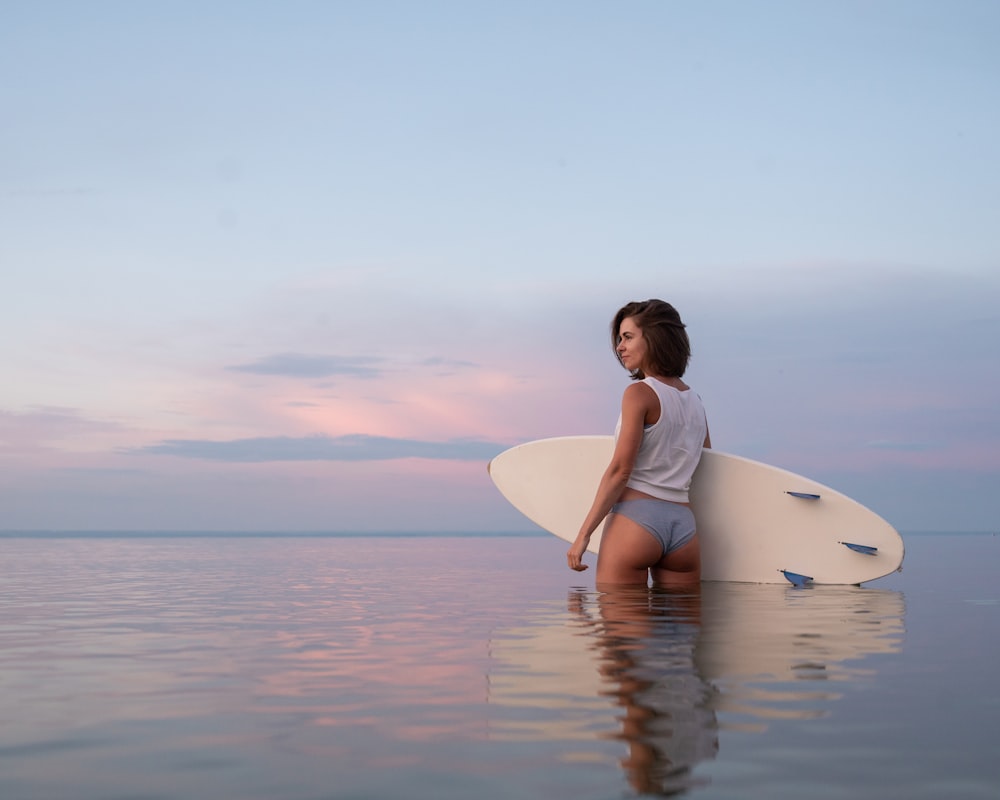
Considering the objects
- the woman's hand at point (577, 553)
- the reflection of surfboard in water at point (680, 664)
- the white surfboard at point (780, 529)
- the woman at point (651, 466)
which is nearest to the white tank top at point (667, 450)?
the woman at point (651, 466)

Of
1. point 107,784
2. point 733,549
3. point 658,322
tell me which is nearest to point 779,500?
point 733,549

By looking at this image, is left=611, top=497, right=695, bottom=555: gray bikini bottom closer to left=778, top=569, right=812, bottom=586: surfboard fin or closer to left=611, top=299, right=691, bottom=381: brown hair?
left=611, top=299, right=691, bottom=381: brown hair

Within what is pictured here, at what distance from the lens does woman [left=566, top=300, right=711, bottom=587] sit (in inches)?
206

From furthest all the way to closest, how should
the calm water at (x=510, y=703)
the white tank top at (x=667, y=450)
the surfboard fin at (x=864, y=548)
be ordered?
the surfboard fin at (x=864, y=548) → the white tank top at (x=667, y=450) → the calm water at (x=510, y=703)

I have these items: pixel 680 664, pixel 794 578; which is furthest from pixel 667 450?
pixel 680 664

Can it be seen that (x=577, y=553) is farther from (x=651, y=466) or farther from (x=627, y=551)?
(x=651, y=466)

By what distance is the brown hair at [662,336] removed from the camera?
5449 mm

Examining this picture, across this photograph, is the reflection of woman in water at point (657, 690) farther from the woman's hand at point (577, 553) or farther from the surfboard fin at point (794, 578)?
the surfboard fin at point (794, 578)

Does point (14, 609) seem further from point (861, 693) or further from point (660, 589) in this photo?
point (861, 693)

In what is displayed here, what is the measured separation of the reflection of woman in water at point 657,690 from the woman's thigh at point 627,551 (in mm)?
600

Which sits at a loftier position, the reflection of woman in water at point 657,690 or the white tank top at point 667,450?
the white tank top at point 667,450

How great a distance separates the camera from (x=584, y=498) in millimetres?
6992

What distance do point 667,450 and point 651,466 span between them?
0.12 m

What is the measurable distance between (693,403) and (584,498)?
5.52 feet
